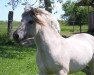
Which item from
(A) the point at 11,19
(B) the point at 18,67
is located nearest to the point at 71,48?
(B) the point at 18,67

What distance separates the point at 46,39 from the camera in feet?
20.8

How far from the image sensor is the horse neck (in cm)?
624

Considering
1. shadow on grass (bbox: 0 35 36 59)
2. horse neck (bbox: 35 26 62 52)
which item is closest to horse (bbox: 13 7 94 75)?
horse neck (bbox: 35 26 62 52)

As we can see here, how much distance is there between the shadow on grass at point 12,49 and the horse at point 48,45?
23.7ft

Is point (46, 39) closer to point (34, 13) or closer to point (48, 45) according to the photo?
point (48, 45)

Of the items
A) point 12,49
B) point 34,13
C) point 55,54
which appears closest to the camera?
point 34,13

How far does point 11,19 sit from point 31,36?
16175 mm

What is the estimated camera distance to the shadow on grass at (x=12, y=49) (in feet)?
47.2

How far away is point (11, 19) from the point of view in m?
22.0

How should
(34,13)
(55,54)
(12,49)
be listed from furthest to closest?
(12,49) → (55,54) → (34,13)

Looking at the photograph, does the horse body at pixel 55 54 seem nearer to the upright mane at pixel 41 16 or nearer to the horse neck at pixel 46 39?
the horse neck at pixel 46 39

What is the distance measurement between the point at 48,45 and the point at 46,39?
12 centimetres

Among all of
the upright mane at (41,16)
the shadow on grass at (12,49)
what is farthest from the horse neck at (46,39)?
the shadow on grass at (12,49)

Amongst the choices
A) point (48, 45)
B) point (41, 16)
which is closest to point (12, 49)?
point (48, 45)
